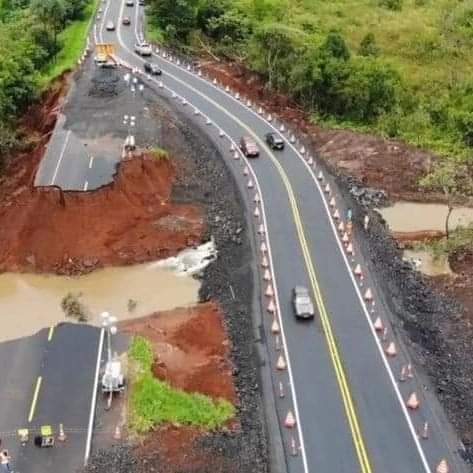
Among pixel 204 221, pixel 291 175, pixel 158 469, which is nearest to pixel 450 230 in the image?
pixel 291 175

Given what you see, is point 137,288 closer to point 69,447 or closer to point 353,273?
point 353,273

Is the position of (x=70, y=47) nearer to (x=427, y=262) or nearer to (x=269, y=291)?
(x=427, y=262)

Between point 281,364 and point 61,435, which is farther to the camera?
point 281,364

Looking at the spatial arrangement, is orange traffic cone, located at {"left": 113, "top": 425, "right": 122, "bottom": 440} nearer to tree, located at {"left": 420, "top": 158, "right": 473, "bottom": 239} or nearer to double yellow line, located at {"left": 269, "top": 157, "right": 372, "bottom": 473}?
double yellow line, located at {"left": 269, "top": 157, "right": 372, "bottom": 473}

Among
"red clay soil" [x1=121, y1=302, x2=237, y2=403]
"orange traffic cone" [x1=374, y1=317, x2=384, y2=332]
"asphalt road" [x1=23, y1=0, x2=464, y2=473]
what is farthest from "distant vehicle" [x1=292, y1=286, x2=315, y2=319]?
"red clay soil" [x1=121, y1=302, x2=237, y2=403]

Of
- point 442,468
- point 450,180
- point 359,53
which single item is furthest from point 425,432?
point 359,53

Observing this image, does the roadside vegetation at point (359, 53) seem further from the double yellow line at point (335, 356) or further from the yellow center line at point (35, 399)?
the yellow center line at point (35, 399)

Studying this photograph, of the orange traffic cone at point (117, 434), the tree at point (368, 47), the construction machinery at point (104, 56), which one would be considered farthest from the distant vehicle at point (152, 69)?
the orange traffic cone at point (117, 434)
